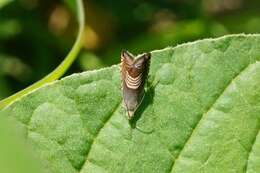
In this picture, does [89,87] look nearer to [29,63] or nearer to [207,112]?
[207,112]

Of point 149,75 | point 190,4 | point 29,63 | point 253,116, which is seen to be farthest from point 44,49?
point 253,116

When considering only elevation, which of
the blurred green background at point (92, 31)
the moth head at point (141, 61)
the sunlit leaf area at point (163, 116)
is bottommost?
the sunlit leaf area at point (163, 116)

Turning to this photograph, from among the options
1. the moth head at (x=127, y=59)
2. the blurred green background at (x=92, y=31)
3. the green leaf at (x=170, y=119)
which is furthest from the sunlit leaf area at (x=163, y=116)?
the blurred green background at (x=92, y=31)

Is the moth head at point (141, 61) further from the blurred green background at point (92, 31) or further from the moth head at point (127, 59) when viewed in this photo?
the blurred green background at point (92, 31)

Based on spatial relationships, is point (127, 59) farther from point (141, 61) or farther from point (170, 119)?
point (170, 119)

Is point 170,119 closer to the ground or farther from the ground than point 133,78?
closer to the ground

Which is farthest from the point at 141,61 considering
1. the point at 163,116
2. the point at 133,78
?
the point at 163,116
